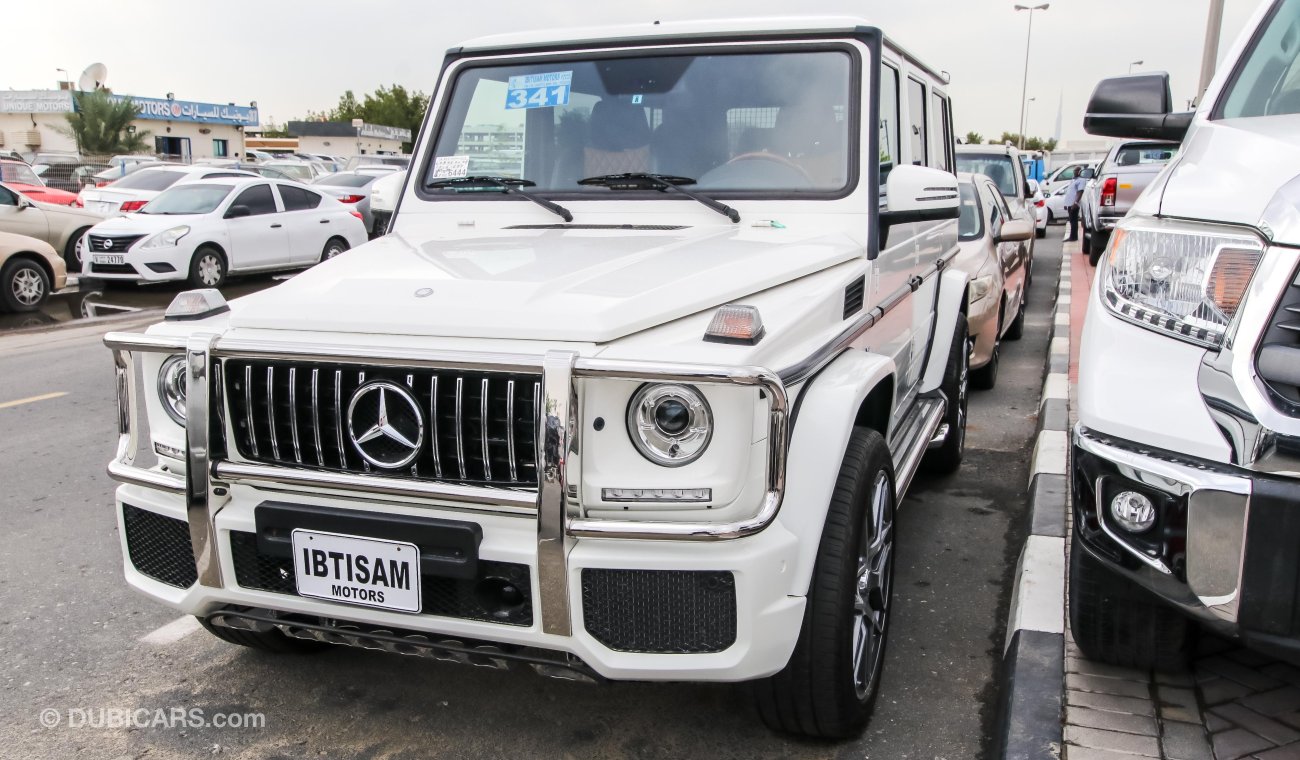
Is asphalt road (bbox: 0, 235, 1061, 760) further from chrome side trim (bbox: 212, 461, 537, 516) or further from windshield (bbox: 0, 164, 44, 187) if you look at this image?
windshield (bbox: 0, 164, 44, 187)

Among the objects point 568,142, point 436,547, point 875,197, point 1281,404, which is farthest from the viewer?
point 568,142

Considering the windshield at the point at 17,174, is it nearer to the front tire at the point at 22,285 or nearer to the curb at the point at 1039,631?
the front tire at the point at 22,285

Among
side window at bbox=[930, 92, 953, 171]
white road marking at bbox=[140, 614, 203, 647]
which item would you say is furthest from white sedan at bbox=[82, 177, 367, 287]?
white road marking at bbox=[140, 614, 203, 647]

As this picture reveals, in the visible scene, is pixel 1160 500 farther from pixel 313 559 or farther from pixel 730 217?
pixel 313 559

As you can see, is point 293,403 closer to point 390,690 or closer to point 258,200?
point 390,690

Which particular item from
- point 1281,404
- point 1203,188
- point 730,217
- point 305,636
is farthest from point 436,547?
point 1203,188

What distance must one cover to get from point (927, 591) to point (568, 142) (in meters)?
2.18

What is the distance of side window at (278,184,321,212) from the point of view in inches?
591

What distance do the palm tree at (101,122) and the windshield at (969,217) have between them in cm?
5054

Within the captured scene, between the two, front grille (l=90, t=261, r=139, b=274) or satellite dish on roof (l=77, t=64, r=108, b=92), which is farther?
satellite dish on roof (l=77, t=64, r=108, b=92)

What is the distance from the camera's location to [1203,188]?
2633 millimetres

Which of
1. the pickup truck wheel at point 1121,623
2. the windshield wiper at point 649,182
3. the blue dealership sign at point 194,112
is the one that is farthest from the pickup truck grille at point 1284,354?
the blue dealership sign at point 194,112

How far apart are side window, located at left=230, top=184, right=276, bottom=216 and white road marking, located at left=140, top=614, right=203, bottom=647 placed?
1166cm

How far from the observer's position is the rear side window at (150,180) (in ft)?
57.6
